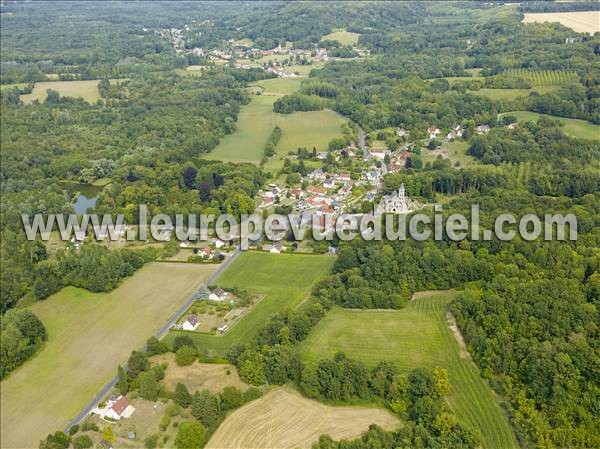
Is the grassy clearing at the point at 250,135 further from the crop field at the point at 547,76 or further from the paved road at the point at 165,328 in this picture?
the crop field at the point at 547,76

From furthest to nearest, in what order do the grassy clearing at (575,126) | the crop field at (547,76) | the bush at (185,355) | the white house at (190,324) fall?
the crop field at (547,76), the grassy clearing at (575,126), the white house at (190,324), the bush at (185,355)

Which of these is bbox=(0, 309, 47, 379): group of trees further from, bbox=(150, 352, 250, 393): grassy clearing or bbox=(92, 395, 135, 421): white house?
bbox=(150, 352, 250, 393): grassy clearing

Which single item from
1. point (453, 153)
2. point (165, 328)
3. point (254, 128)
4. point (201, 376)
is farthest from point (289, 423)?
point (254, 128)

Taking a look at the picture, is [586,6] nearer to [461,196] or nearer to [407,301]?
[461,196]

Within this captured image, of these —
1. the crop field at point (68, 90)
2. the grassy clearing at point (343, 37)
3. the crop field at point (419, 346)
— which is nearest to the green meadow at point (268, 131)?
the crop field at point (68, 90)

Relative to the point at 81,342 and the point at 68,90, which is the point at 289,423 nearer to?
the point at 81,342

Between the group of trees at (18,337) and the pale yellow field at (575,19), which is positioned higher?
the pale yellow field at (575,19)

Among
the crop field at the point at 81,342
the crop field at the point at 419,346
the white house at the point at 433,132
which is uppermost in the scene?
the white house at the point at 433,132

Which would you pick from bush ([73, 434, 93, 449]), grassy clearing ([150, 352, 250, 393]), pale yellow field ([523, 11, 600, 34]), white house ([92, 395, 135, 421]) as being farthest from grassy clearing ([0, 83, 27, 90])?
pale yellow field ([523, 11, 600, 34])
